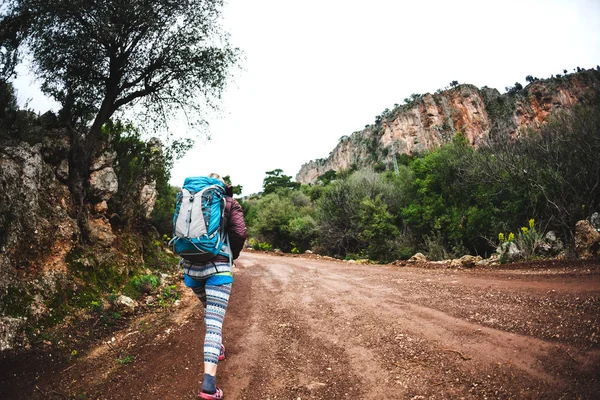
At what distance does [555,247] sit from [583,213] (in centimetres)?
151

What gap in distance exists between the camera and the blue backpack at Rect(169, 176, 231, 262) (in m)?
2.85

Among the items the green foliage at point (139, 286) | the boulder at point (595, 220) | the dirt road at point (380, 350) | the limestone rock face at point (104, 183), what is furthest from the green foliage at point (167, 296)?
the boulder at point (595, 220)

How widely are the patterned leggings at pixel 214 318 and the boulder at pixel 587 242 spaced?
8.26m

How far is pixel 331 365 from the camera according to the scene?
3.22 meters

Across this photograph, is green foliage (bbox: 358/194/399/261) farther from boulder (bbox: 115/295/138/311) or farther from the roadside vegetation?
boulder (bbox: 115/295/138/311)

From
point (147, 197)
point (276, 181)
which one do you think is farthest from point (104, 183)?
point (276, 181)

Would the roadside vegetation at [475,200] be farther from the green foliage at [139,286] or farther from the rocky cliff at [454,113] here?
the rocky cliff at [454,113]

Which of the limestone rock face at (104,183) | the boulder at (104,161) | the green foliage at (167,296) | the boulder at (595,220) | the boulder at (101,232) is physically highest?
the boulder at (104,161)

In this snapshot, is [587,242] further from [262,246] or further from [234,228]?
[262,246]

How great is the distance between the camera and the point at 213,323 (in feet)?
9.43

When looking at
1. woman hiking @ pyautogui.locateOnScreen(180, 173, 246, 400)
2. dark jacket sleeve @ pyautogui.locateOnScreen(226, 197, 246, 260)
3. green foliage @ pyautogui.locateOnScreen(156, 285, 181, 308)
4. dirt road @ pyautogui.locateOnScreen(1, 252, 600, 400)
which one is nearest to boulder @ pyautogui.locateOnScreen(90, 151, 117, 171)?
green foliage @ pyautogui.locateOnScreen(156, 285, 181, 308)

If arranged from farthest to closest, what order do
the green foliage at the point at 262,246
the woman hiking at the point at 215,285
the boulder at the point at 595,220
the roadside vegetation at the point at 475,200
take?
the green foliage at the point at 262,246
the roadside vegetation at the point at 475,200
the boulder at the point at 595,220
the woman hiking at the point at 215,285

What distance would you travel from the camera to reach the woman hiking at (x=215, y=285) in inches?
106

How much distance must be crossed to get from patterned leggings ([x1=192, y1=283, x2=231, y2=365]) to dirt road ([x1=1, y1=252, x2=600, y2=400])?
0.45 metres
